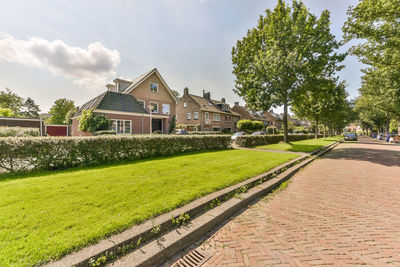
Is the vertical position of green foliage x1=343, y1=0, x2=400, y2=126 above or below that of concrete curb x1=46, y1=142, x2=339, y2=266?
above

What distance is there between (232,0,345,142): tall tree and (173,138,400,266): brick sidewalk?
1160cm

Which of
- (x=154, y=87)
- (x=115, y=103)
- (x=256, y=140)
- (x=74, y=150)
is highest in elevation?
(x=154, y=87)

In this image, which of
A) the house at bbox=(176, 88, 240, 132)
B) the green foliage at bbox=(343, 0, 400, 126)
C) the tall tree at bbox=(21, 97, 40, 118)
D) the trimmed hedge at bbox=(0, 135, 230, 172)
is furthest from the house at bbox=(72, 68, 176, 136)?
the tall tree at bbox=(21, 97, 40, 118)

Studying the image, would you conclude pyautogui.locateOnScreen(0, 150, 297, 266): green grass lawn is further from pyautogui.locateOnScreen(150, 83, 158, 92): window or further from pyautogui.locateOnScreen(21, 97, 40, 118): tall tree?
pyautogui.locateOnScreen(21, 97, 40, 118): tall tree

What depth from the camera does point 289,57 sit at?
1355 centimetres

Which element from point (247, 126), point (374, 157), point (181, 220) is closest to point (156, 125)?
point (247, 126)

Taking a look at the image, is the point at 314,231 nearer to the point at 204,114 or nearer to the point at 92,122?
the point at 92,122

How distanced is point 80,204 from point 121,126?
17.5 meters

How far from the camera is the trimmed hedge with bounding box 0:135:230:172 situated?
543 cm

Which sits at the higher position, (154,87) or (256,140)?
(154,87)

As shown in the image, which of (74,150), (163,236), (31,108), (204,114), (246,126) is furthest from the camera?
(31,108)

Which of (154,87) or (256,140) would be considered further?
(154,87)

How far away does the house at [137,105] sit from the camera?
18438 mm

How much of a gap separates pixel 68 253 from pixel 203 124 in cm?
3044
